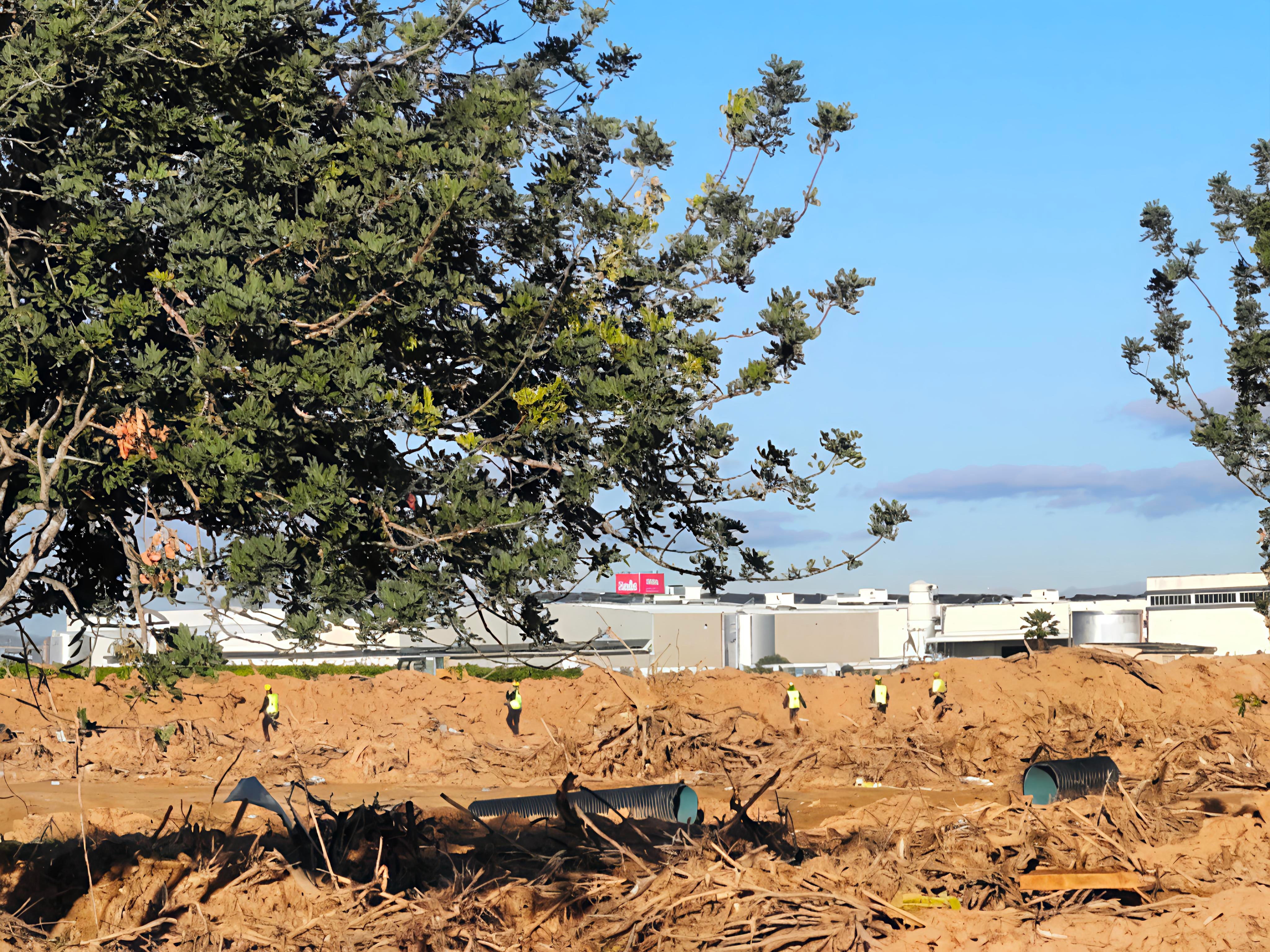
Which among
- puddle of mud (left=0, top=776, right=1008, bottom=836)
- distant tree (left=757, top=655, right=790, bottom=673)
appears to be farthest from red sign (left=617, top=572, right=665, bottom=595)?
Answer: puddle of mud (left=0, top=776, right=1008, bottom=836)

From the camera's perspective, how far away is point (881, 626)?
63.8 meters

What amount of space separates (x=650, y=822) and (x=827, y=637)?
53.4 meters

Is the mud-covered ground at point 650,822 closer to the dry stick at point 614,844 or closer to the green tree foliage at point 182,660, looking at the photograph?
the dry stick at point 614,844

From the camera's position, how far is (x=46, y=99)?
504 cm

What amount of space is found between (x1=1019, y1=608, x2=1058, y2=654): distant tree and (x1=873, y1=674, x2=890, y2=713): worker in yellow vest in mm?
15967

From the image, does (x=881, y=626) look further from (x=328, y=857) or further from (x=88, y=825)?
(x=328, y=857)

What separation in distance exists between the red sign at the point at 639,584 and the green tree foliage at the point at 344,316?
63461 mm

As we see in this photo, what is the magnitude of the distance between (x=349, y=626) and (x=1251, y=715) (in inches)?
988

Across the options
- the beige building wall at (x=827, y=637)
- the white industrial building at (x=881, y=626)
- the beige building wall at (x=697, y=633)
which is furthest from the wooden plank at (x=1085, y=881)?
the beige building wall at (x=827, y=637)

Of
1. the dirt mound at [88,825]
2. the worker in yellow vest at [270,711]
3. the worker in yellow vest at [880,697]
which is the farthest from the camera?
the worker in yellow vest at [880,697]

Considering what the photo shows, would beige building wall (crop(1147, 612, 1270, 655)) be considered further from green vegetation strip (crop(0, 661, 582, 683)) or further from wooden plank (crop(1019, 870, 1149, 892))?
wooden plank (crop(1019, 870, 1149, 892))

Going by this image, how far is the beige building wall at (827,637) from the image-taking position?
6412cm

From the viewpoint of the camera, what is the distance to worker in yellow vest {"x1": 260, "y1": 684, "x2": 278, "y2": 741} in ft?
74.7

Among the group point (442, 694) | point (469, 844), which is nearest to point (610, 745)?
point (442, 694)
